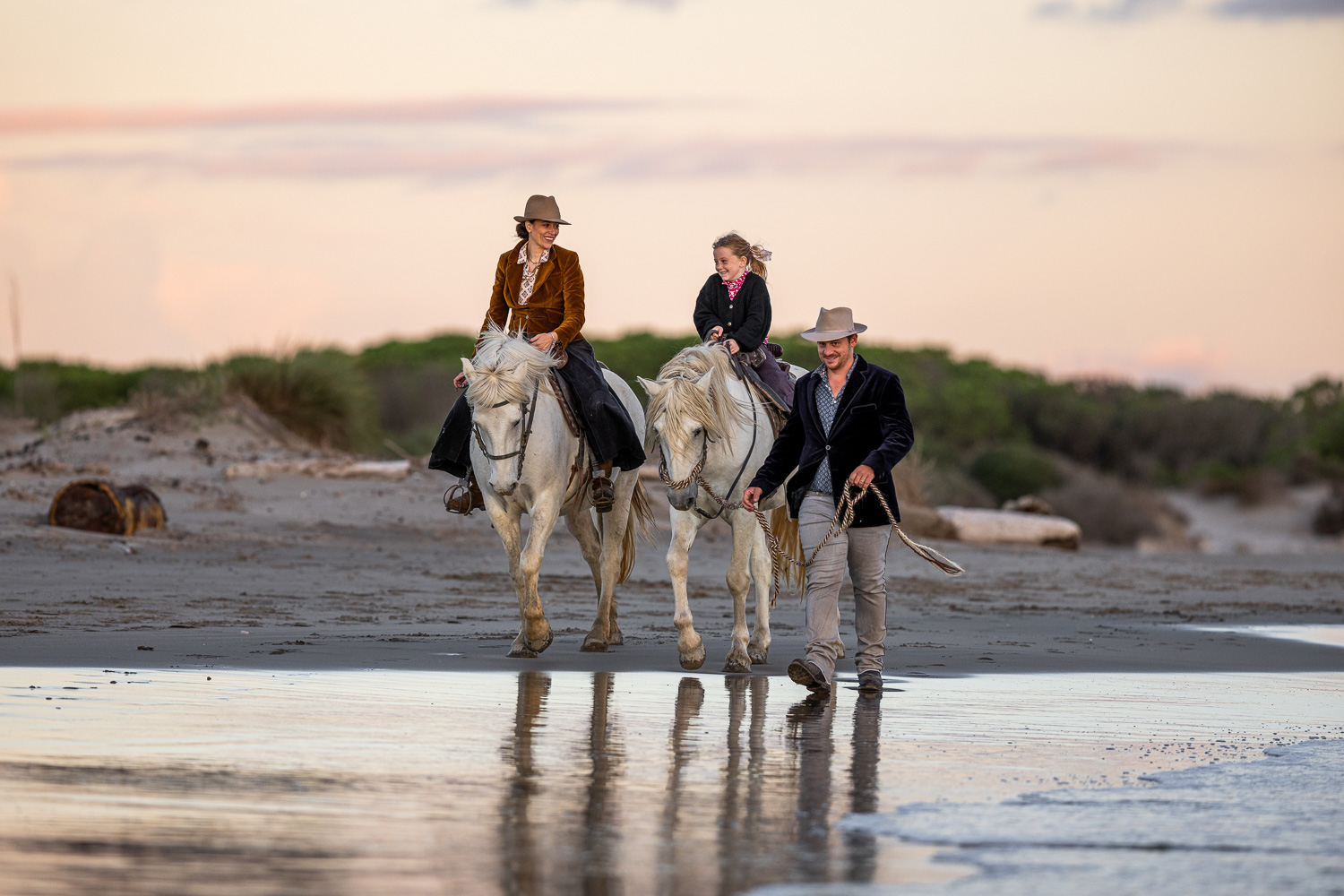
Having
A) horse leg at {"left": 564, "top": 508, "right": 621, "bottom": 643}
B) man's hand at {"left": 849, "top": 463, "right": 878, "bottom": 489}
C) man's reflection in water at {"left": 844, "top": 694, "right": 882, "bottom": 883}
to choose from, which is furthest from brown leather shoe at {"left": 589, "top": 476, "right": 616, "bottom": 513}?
man's reflection in water at {"left": 844, "top": 694, "right": 882, "bottom": 883}

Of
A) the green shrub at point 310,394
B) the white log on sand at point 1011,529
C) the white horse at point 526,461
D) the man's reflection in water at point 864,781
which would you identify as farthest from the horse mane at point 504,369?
the green shrub at point 310,394

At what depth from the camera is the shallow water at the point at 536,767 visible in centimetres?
→ 474

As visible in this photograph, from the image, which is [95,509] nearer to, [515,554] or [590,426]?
[515,554]

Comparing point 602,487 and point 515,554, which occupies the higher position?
point 602,487

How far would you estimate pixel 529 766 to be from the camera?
6.41 metres

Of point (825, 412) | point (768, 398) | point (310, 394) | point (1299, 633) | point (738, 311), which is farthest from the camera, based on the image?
point (310, 394)

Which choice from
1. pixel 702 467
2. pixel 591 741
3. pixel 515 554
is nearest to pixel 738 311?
pixel 702 467

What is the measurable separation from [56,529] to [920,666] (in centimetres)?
953

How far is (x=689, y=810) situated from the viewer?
562 cm

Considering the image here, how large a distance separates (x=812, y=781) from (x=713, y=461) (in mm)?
4395

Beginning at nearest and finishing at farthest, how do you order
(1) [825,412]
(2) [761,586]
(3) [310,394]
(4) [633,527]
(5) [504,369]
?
(1) [825,412]
(5) [504,369]
(2) [761,586]
(4) [633,527]
(3) [310,394]

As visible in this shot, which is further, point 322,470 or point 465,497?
point 322,470

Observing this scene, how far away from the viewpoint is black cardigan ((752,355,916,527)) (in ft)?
30.5

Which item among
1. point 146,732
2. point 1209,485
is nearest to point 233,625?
point 146,732
